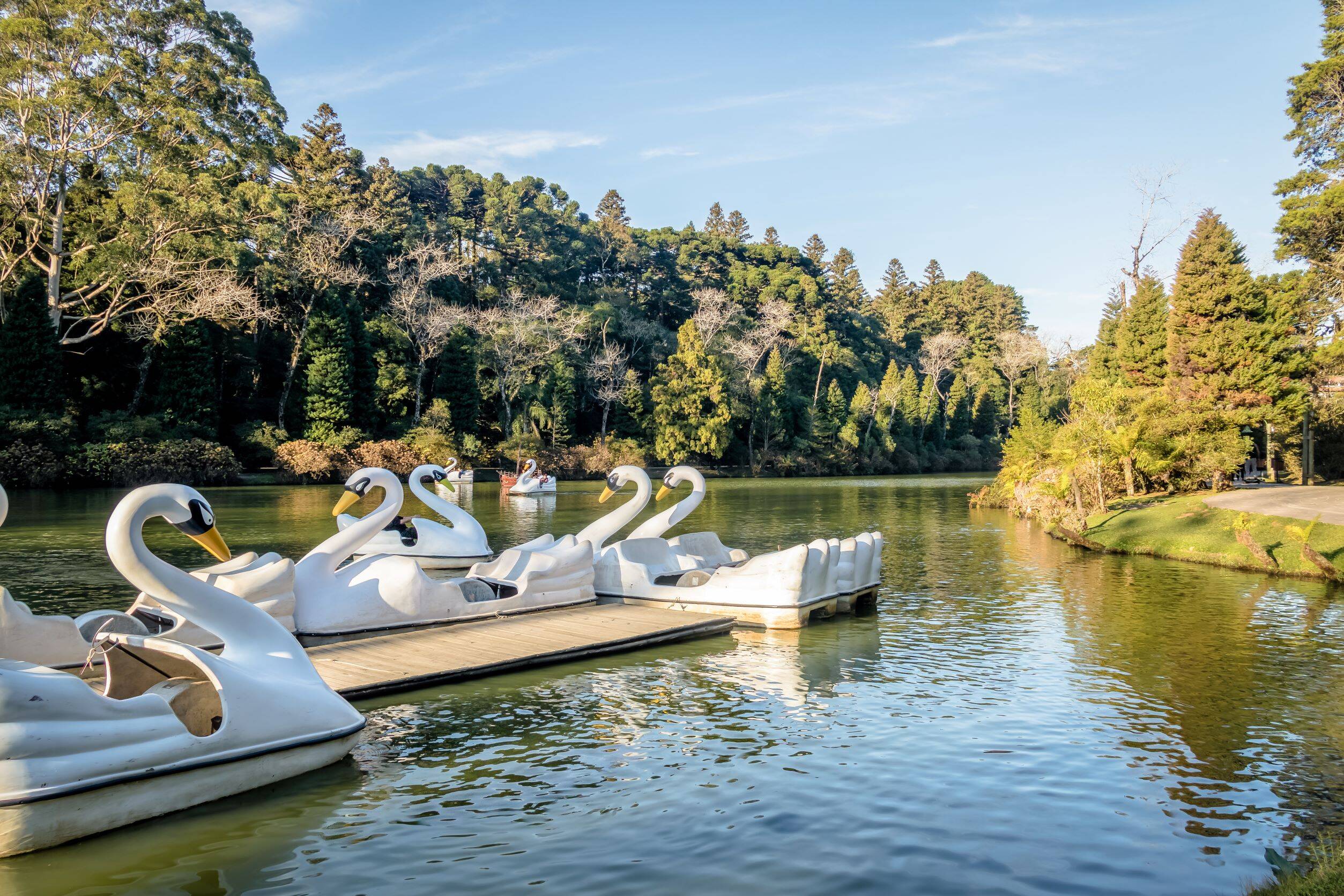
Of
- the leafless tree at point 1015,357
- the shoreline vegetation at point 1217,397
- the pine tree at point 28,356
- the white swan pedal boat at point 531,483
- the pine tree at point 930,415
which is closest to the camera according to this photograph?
the shoreline vegetation at point 1217,397

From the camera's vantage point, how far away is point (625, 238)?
70625 millimetres

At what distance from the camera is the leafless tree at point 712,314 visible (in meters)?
58.8

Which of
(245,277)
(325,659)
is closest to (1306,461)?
(325,659)

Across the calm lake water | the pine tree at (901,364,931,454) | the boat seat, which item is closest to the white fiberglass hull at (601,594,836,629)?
the calm lake water

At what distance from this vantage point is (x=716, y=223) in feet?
273

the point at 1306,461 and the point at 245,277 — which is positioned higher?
the point at 245,277

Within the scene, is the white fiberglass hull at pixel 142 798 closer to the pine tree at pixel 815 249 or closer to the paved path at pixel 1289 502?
the paved path at pixel 1289 502

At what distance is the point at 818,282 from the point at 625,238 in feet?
53.0

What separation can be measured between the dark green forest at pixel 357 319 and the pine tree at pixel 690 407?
0.16 meters

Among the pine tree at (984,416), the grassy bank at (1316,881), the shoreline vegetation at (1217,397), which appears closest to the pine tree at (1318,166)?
the shoreline vegetation at (1217,397)

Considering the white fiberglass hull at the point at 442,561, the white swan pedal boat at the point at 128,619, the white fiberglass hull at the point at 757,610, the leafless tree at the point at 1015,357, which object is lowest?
the white fiberglass hull at the point at 757,610

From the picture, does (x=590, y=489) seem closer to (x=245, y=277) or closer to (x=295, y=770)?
(x=245, y=277)

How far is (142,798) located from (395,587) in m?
4.86

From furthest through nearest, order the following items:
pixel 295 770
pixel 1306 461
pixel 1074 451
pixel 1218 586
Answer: pixel 1306 461
pixel 1074 451
pixel 1218 586
pixel 295 770
